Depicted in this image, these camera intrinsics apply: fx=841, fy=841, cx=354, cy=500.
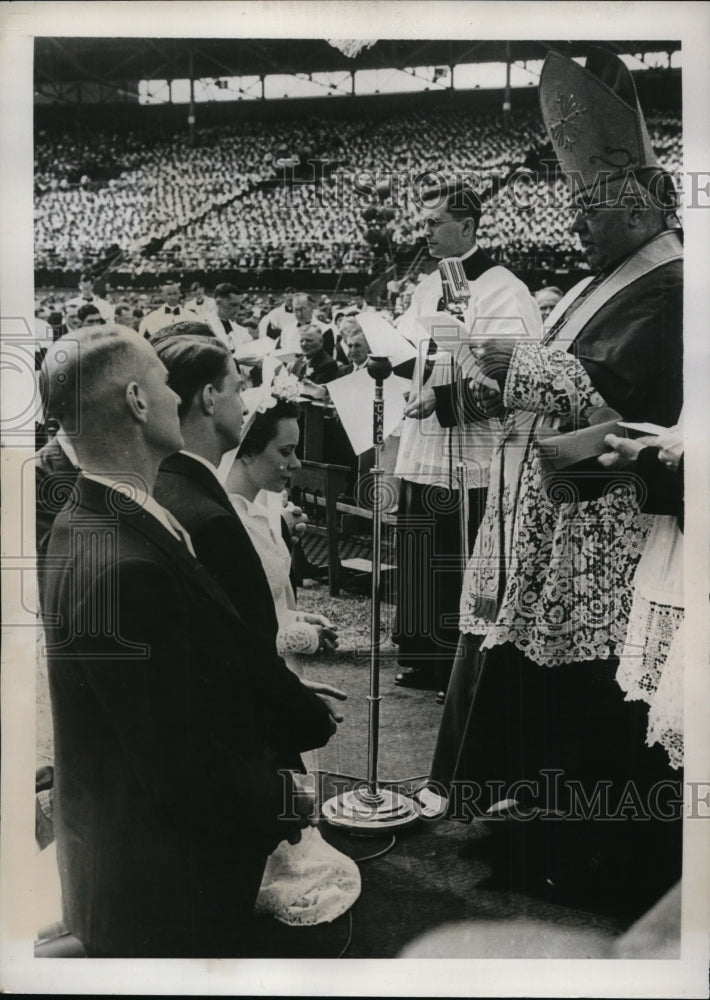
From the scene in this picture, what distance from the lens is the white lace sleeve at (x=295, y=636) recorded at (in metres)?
2.56

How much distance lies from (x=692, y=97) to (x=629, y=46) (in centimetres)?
25

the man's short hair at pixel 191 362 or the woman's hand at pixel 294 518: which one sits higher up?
the man's short hair at pixel 191 362

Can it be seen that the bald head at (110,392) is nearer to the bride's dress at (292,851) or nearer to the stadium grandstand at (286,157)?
the stadium grandstand at (286,157)

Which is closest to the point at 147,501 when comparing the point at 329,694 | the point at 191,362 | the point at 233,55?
the point at 191,362

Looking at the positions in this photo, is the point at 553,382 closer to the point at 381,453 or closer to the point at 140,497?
the point at 381,453

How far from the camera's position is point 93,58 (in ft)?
8.39

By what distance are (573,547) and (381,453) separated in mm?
648

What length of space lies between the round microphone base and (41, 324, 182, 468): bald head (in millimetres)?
1189

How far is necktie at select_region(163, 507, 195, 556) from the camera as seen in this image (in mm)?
2504

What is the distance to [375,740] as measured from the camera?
8.45ft

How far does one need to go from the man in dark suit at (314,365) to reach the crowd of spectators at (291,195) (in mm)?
240

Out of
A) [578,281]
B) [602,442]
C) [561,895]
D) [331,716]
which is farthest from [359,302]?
[561,895]

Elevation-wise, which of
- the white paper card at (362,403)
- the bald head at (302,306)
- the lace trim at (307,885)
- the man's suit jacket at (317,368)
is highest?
the bald head at (302,306)

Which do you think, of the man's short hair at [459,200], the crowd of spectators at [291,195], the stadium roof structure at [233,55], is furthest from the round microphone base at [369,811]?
the stadium roof structure at [233,55]
